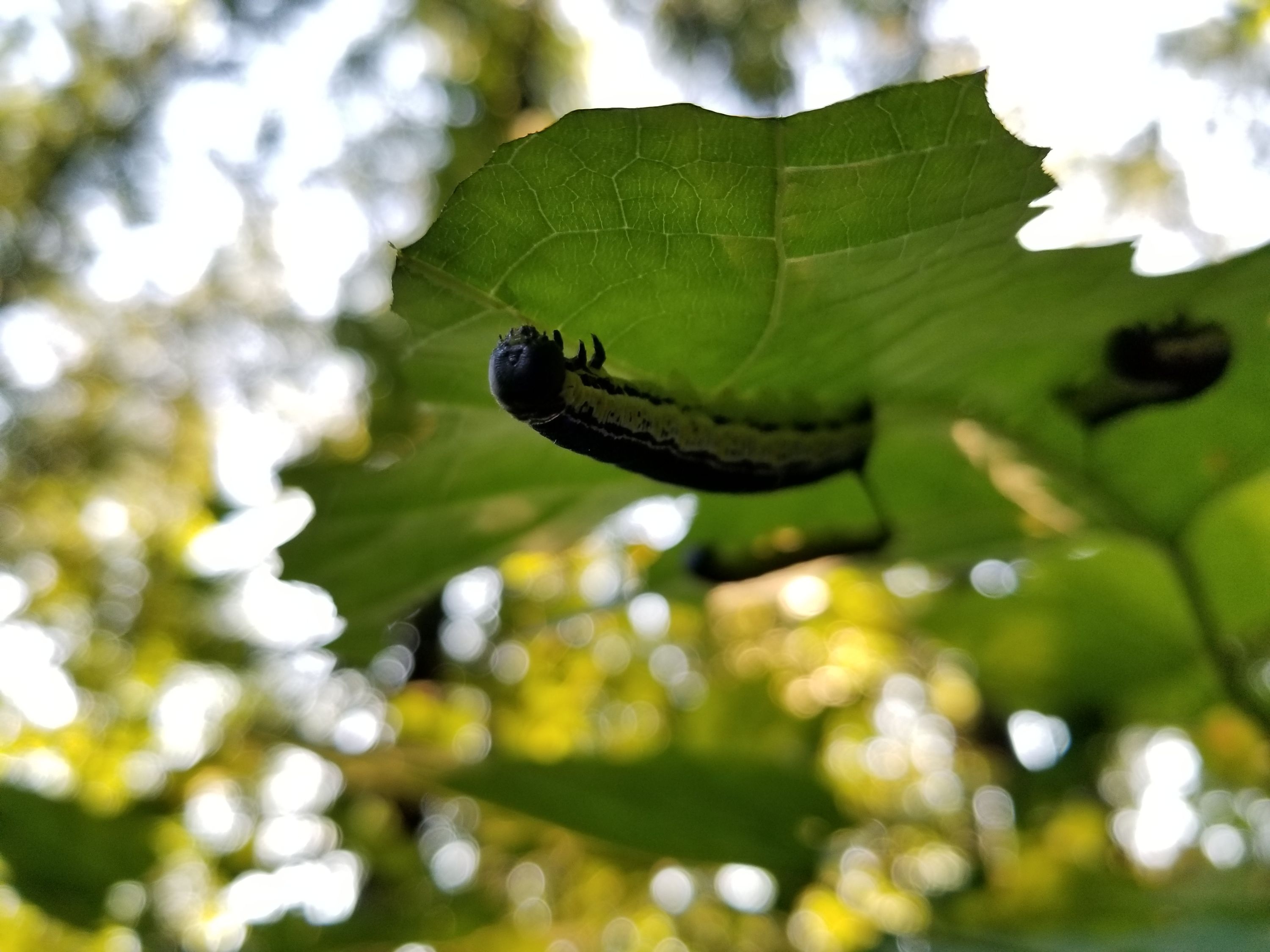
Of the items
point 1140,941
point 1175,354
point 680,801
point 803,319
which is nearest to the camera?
point 803,319

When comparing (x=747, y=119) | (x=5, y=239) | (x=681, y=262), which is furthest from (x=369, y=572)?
(x=5, y=239)

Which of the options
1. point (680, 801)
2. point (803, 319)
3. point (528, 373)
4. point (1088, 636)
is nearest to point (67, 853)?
point (680, 801)

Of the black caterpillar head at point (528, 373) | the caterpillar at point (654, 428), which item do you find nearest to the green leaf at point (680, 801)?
the caterpillar at point (654, 428)

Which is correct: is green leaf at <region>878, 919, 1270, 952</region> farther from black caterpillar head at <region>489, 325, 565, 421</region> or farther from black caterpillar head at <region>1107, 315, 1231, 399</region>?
black caterpillar head at <region>489, 325, 565, 421</region>

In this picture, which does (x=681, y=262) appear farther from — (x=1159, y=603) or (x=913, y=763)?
(x=913, y=763)

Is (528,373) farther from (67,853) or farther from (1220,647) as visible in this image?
(67,853)

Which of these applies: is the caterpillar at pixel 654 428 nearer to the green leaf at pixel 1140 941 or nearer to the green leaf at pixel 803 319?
the green leaf at pixel 803 319

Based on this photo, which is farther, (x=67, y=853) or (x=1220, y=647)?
(x=67, y=853)
